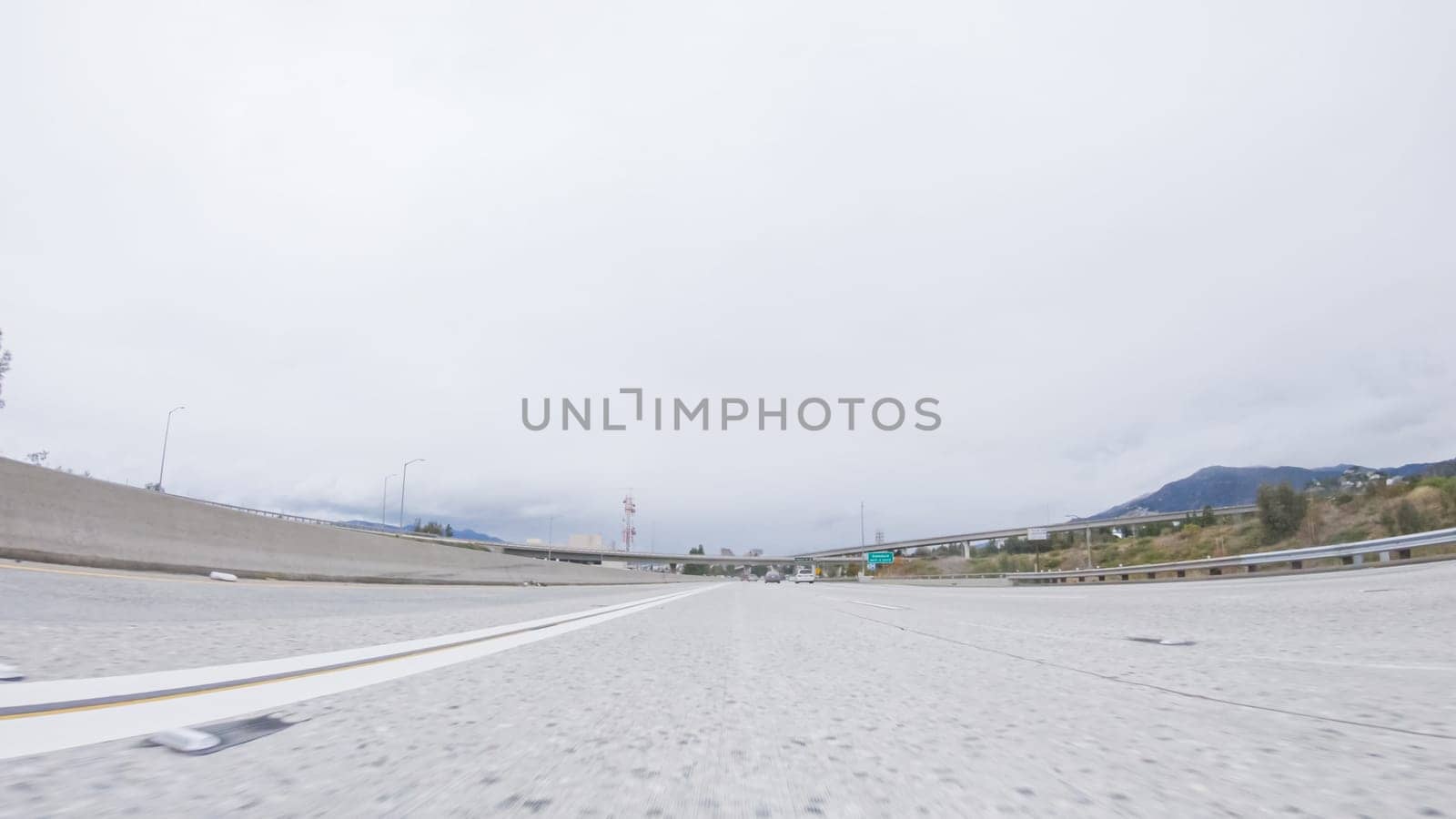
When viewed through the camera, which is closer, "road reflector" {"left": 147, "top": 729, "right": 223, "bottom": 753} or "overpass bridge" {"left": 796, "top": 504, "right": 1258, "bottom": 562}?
"road reflector" {"left": 147, "top": 729, "right": 223, "bottom": 753}

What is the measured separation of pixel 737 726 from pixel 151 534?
13387 millimetres

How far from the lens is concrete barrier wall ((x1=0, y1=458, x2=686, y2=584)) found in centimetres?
1019

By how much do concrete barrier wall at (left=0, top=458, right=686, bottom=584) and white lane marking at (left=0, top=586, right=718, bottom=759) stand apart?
10068 mm

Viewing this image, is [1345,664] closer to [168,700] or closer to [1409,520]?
[168,700]

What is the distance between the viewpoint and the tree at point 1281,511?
135 ft

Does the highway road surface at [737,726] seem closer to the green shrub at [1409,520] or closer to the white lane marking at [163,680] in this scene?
the white lane marking at [163,680]

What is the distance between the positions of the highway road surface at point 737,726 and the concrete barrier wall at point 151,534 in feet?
23.8

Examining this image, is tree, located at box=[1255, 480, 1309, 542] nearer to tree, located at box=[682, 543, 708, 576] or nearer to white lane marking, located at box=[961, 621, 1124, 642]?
white lane marking, located at box=[961, 621, 1124, 642]

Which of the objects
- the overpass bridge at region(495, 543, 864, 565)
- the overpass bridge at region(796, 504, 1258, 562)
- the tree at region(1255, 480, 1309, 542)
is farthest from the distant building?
the tree at region(1255, 480, 1309, 542)

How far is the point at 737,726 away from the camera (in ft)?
8.25

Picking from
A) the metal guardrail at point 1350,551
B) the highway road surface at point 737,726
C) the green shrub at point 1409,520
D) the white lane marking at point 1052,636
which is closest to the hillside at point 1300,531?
the green shrub at point 1409,520

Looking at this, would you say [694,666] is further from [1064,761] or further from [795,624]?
[795,624]

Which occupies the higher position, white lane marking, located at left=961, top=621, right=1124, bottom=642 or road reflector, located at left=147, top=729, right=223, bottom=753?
road reflector, located at left=147, top=729, right=223, bottom=753

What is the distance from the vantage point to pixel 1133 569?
88.6ft
